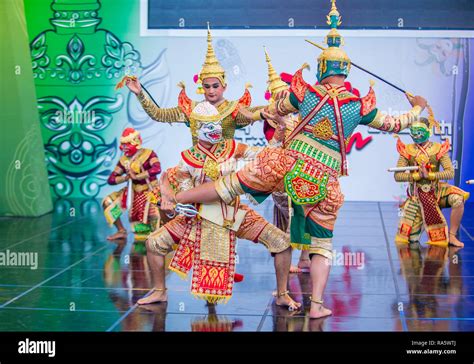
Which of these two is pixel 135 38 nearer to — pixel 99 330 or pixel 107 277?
pixel 107 277

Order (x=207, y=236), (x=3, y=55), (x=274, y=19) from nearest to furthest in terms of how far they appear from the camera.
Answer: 1. (x=207, y=236)
2. (x=3, y=55)
3. (x=274, y=19)

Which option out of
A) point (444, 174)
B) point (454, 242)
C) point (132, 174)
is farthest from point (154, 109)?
point (454, 242)

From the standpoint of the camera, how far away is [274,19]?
11.7 meters

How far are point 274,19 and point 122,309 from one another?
6511 mm

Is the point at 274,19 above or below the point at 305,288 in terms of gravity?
above

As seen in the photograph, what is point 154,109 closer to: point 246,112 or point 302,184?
point 246,112

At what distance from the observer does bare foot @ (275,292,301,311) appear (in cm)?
601

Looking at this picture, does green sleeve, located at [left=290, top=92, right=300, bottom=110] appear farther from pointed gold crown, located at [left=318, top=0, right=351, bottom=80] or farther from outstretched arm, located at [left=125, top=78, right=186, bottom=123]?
outstretched arm, located at [left=125, top=78, right=186, bottom=123]

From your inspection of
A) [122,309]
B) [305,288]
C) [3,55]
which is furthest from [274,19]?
[122,309]

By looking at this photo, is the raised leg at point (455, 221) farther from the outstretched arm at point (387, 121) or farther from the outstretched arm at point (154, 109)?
the outstretched arm at point (154, 109)

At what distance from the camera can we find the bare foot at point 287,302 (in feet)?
19.7

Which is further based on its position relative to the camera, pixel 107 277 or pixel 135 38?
pixel 135 38

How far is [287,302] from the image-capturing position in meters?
6.06

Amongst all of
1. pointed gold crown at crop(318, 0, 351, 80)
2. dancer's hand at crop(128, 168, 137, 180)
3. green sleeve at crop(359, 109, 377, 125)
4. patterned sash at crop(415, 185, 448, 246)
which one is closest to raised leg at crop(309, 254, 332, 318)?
green sleeve at crop(359, 109, 377, 125)
